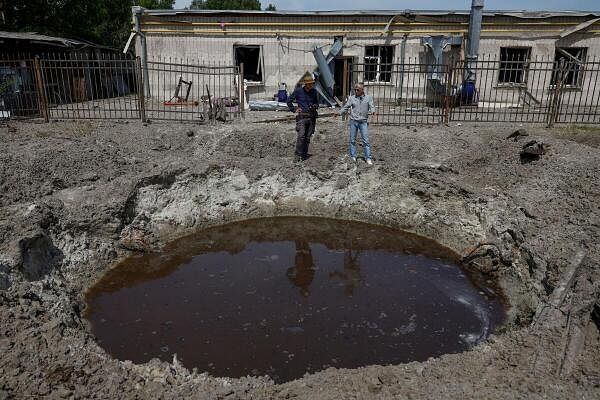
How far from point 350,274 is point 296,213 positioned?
9.19 ft

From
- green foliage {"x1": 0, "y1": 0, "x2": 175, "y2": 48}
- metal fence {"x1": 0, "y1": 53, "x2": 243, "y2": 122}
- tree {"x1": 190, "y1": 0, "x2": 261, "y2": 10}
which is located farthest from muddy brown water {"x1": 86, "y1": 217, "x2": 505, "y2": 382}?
tree {"x1": 190, "y1": 0, "x2": 261, "y2": 10}

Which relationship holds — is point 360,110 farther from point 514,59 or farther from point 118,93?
point 514,59

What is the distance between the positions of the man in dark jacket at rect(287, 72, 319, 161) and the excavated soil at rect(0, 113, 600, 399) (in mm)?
649

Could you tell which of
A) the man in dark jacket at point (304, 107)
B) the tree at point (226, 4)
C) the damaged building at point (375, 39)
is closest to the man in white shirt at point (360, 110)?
the man in dark jacket at point (304, 107)

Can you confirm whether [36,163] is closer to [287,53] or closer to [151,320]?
[151,320]

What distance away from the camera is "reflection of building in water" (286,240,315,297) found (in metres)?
6.86

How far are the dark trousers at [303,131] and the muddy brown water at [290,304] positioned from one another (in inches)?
82.3

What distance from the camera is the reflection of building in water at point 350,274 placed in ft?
22.3

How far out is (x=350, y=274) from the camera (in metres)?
7.25

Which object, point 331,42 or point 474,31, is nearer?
point 474,31

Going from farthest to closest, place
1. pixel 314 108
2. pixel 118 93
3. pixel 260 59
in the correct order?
pixel 260 59, pixel 118 93, pixel 314 108

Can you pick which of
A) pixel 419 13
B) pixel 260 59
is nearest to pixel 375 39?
pixel 419 13

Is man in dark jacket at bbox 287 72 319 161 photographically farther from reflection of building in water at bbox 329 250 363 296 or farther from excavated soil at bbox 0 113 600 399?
reflection of building in water at bbox 329 250 363 296

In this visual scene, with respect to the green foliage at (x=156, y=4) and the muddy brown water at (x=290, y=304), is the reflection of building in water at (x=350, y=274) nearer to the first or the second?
the muddy brown water at (x=290, y=304)
